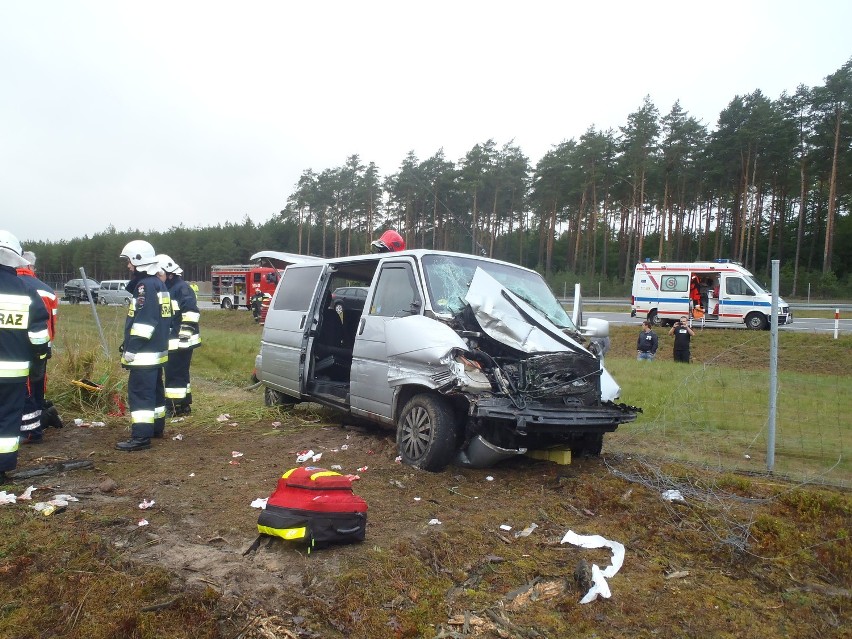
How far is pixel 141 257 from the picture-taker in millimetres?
6031

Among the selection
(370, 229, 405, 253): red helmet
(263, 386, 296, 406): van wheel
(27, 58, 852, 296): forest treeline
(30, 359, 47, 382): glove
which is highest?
(27, 58, 852, 296): forest treeline

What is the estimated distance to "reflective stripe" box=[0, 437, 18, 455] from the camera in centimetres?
448

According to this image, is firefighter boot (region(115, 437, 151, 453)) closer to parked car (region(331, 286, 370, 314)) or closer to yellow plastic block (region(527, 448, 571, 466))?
parked car (region(331, 286, 370, 314))

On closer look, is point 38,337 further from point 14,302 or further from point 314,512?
point 314,512

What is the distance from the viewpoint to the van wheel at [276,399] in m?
7.71

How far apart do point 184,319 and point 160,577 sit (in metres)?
5.08

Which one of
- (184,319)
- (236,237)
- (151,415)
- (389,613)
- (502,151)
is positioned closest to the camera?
(389,613)

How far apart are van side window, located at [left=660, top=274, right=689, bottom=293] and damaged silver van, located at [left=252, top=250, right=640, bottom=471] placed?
18.0 meters

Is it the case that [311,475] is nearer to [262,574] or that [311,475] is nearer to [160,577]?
[262,574]

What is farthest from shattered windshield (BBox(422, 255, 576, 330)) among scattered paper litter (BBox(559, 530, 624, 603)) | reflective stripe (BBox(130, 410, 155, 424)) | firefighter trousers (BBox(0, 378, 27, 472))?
firefighter trousers (BBox(0, 378, 27, 472))

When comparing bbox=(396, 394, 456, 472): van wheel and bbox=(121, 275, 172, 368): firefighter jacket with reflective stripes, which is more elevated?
bbox=(121, 275, 172, 368): firefighter jacket with reflective stripes

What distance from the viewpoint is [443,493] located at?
443cm

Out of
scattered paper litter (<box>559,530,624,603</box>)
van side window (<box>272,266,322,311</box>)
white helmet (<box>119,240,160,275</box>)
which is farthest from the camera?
van side window (<box>272,266,322,311</box>)

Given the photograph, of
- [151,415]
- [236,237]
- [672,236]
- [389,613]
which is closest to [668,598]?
[389,613]
